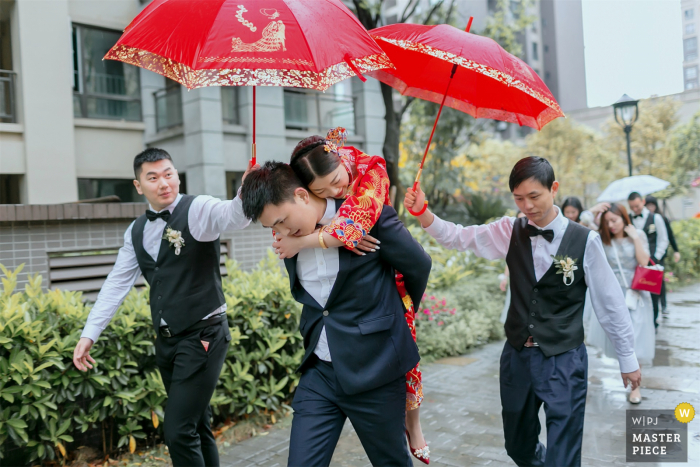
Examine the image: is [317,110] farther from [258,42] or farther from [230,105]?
[258,42]

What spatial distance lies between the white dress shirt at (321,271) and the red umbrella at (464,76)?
691 millimetres

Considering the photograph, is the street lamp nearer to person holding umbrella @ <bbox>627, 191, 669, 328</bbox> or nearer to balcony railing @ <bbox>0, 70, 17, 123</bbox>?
person holding umbrella @ <bbox>627, 191, 669, 328</bbox>

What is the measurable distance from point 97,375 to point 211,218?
1638mm

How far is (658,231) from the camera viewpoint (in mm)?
9297

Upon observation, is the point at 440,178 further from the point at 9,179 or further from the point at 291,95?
the point at 9,179

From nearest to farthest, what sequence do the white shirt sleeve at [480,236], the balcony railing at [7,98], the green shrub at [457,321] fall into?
the white shirt sleeve at [480,236], the green shrub at [457,321], the balcony railing at [7,98]

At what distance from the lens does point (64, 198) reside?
12.0 metres

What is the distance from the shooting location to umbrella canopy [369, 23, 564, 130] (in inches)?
118

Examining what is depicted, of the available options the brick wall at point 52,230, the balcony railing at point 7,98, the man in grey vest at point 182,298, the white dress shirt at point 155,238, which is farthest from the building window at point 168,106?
the man in grey vest at point 182,298

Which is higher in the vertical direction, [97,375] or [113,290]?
[113,290]

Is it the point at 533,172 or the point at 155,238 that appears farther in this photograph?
the point at 155,238

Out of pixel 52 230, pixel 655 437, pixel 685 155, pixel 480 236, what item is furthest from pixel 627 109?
pixel 685 155

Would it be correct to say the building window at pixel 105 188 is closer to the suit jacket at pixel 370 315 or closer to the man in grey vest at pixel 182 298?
the man in grey vest at pixel 182 298

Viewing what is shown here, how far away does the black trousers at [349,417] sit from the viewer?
104 inches
